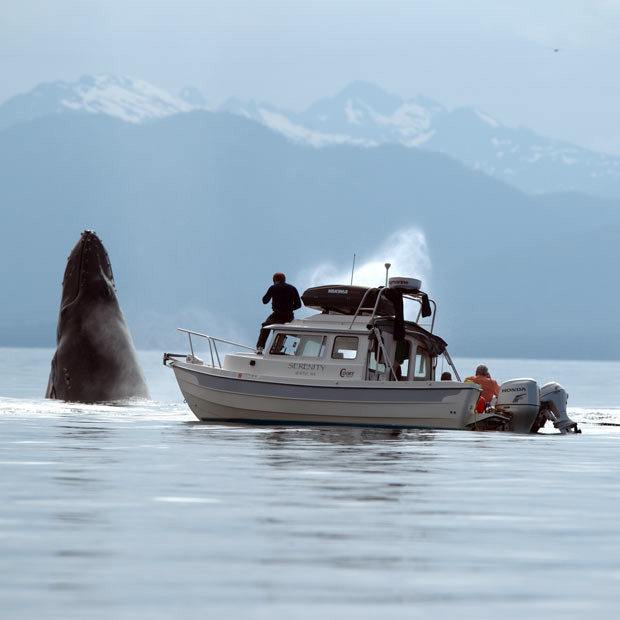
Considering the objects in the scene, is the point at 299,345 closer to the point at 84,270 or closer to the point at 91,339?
the point at 91,339

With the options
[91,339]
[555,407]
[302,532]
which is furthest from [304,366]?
[302,532]

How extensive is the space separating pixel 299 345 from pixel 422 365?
3.42m

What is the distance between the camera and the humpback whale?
97.8 feet

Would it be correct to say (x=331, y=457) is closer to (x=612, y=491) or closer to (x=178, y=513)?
(x=612, y=491)

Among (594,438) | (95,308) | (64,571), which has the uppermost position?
(95,308)

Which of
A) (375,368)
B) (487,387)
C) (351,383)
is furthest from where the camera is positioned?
(487,387)

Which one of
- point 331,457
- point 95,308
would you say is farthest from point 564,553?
point 95,308

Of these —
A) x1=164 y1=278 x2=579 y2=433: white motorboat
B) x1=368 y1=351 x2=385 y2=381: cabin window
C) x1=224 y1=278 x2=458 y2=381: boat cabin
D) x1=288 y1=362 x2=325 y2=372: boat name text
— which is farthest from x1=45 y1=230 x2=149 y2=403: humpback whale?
x1=368 y1=351 x2=385 y2=381: cabin window

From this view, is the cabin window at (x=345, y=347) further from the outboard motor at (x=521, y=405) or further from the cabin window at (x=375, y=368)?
the outboard motor at (x=521, y=405)

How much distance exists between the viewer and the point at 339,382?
83.7 feet

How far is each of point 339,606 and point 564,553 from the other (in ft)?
9.17

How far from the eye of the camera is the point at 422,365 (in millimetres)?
28469

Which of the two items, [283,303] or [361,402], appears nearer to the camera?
[361,402]

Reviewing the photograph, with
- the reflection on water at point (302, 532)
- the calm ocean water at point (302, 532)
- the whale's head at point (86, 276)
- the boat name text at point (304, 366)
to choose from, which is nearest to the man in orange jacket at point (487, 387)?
the boat name text at point (304, 366)
